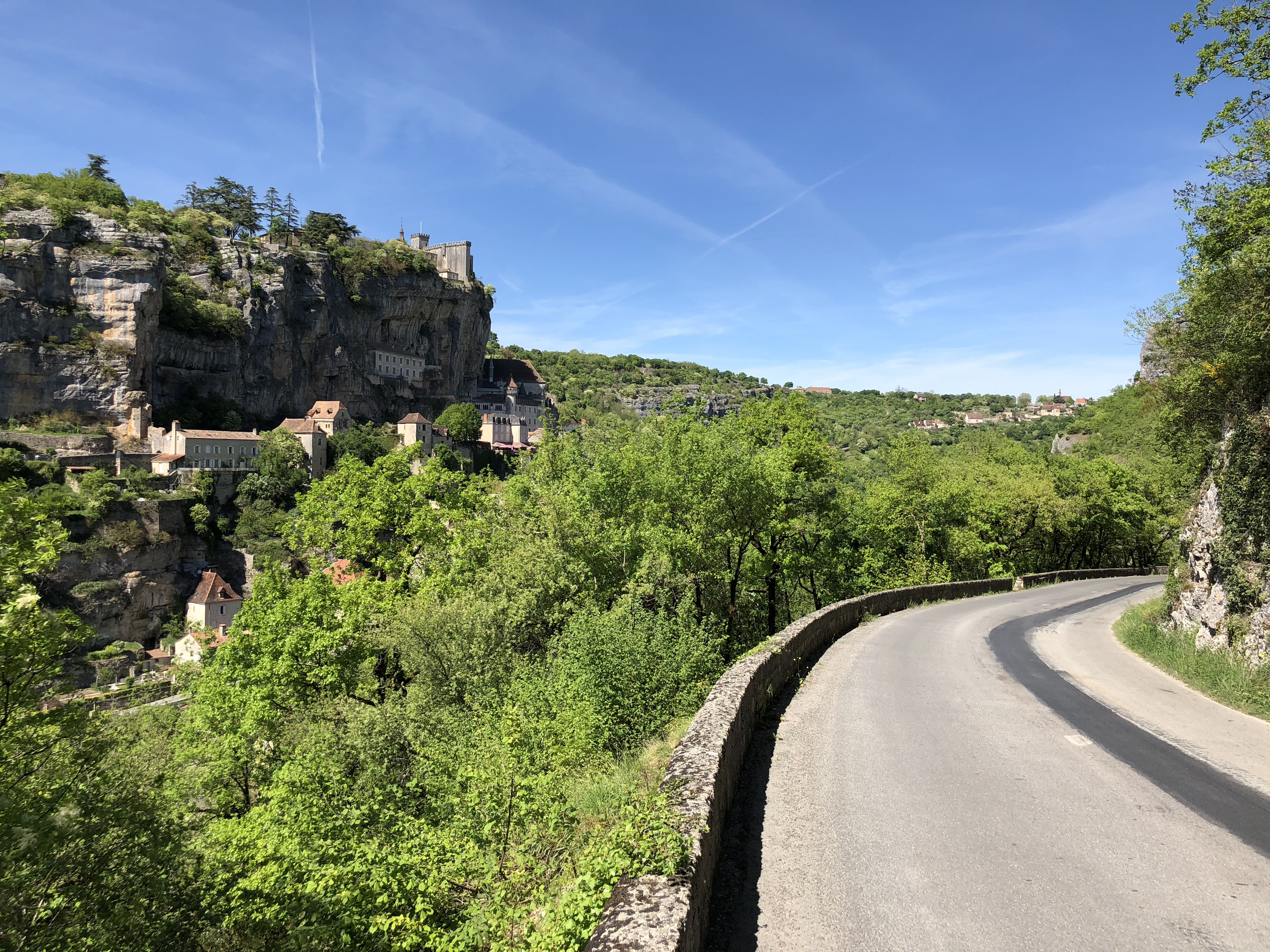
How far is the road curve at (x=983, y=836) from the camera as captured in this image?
15.0ft

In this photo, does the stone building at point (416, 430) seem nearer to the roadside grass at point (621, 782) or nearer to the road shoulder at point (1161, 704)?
the road shoulder at point (1161, 704)

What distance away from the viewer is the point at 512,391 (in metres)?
125

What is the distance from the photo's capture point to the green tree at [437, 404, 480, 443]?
95438 millimetres

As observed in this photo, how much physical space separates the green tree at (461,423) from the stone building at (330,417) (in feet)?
47.1

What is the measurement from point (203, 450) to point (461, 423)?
35.2 metres

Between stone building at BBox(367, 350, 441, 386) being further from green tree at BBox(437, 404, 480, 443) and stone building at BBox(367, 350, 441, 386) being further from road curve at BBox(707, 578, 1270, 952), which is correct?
road curve at BBox(707, 578, 1270, 952)

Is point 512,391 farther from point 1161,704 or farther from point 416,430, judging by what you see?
point 1161,704

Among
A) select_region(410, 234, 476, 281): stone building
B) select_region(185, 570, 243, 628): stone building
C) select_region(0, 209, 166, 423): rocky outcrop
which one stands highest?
select_region(410, 234, 476, 281): stone building

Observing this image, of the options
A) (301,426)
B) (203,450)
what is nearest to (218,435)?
(203,450)

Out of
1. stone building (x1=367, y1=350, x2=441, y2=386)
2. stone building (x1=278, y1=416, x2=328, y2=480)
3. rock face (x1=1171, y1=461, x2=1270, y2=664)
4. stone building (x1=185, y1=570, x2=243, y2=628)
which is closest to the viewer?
rock face (x1=1171, y1=461, x2=1270, y2=664)

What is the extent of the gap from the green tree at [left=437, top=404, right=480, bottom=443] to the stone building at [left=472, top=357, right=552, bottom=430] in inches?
527

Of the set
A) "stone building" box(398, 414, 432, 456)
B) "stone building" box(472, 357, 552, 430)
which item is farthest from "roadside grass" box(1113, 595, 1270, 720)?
"stone building" box(472, 357, 552, 430)

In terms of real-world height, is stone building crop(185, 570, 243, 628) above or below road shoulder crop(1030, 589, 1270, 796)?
below

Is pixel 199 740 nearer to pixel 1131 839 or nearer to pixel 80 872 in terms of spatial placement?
pixel 80 872
